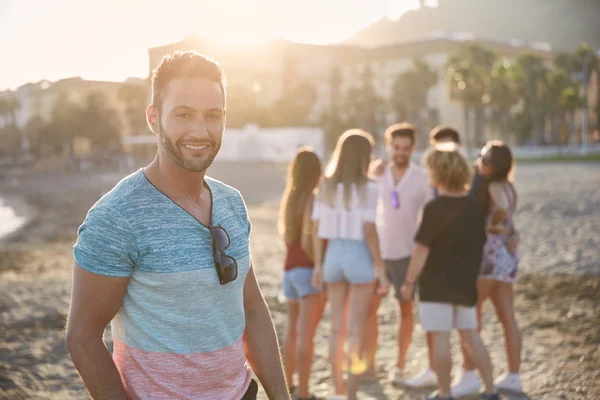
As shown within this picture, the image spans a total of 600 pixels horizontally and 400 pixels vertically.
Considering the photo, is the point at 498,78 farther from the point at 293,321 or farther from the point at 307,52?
the point at 293,321

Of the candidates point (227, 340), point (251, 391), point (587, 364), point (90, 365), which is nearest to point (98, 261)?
point (90, 365)

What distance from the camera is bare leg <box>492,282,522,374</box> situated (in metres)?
4.98

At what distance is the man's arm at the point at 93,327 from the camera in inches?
70.9

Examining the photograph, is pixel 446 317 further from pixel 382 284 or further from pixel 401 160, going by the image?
pixel 401 160

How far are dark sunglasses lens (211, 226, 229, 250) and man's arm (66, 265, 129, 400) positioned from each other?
283 mm

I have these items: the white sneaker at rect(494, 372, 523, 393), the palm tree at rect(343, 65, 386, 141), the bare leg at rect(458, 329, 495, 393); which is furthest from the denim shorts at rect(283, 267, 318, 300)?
the palm tree at rect(343, 65, 386, 141)

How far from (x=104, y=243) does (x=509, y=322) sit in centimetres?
396

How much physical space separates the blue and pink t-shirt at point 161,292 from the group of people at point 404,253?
260 centimetres

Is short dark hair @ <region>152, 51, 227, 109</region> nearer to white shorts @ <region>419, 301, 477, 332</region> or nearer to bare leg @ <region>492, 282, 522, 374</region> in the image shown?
white shorts @ <region>419, 301, 477, 332</region>

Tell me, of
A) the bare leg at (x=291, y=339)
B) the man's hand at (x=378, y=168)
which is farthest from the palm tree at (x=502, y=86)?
the bare leg at (x=291, y=339)

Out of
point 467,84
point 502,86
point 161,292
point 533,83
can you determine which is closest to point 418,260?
point 161,292

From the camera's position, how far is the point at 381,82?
326ft

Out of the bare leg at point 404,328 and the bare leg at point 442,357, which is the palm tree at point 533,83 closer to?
the bare leg at point 404,328

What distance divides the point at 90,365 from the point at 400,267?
3.76 meters
